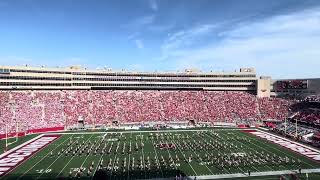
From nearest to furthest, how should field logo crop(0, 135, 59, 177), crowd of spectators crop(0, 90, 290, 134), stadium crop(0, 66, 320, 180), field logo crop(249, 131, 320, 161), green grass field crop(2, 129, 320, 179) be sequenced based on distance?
green grass field crop(2, 129, 320, 179) < stadium crop(0, 66, 320, 180) < field logo crop(0, 135, 59, 177) < field logo crop(249, 131, 320, 161) < crowd of spectators crop(0, 90, 290, 134)

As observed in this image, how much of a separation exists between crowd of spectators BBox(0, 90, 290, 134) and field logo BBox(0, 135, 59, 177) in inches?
449

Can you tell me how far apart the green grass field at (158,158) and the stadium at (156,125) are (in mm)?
120

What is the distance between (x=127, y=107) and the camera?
81.7 m

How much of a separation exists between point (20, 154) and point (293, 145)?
40058 mm

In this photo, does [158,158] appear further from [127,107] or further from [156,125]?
[127,107]

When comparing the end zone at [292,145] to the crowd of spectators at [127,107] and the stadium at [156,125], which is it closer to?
the stadium at [156,125]

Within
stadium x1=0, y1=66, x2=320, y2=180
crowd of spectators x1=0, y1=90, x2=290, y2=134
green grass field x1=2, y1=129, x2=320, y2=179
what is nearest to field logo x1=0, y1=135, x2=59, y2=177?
stadium x1=0, y1=66, x2=320, y2=180

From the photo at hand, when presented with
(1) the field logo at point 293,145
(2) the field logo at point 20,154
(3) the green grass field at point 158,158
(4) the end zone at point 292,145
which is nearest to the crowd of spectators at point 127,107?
(2) the field logo at point 20,154

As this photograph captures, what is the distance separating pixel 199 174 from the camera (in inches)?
1420

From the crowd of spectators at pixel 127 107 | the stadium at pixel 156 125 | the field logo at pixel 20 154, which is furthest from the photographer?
the crowd of spectators at pixel 127 107

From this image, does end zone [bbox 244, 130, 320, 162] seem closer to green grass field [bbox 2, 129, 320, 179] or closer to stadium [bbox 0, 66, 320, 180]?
stadium [bbox 0, 66, 320, 180]

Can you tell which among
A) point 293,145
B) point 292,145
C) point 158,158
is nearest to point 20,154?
point 158,158

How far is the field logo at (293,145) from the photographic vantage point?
1805 inches

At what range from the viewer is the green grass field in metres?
36.6
